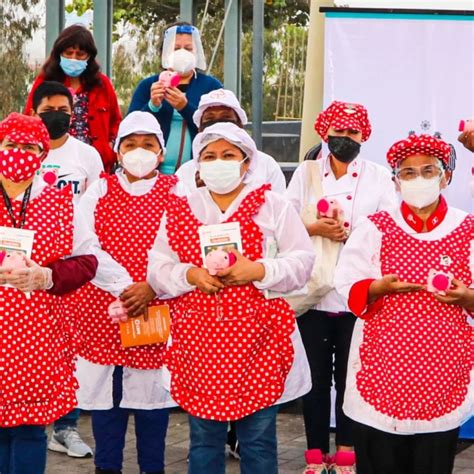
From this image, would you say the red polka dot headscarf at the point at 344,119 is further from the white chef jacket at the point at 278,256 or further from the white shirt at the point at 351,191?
the white chef jacket at the point at 278,256

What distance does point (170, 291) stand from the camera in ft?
18.6

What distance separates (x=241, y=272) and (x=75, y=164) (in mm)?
2141

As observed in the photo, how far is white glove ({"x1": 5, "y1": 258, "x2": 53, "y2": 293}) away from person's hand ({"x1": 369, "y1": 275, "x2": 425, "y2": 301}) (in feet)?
4.55

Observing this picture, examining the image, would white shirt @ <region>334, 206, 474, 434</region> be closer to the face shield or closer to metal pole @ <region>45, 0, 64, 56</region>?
the face shield

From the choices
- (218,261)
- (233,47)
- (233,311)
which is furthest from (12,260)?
(233,47)

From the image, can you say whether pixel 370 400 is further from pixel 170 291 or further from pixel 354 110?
pixel 354 110

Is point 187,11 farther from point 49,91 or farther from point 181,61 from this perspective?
point 49,91

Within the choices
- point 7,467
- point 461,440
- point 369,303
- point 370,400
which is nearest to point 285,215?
point 369,303

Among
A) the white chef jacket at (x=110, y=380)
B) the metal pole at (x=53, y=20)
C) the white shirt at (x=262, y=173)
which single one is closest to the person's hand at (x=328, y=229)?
the white shirt at (x=262, y=173)

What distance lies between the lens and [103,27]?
1255cm

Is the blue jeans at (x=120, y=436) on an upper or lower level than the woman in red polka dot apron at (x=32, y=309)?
lower

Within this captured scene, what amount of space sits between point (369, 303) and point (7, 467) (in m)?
1.75

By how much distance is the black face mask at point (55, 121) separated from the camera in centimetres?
718

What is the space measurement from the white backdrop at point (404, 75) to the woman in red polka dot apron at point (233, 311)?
2004mm
